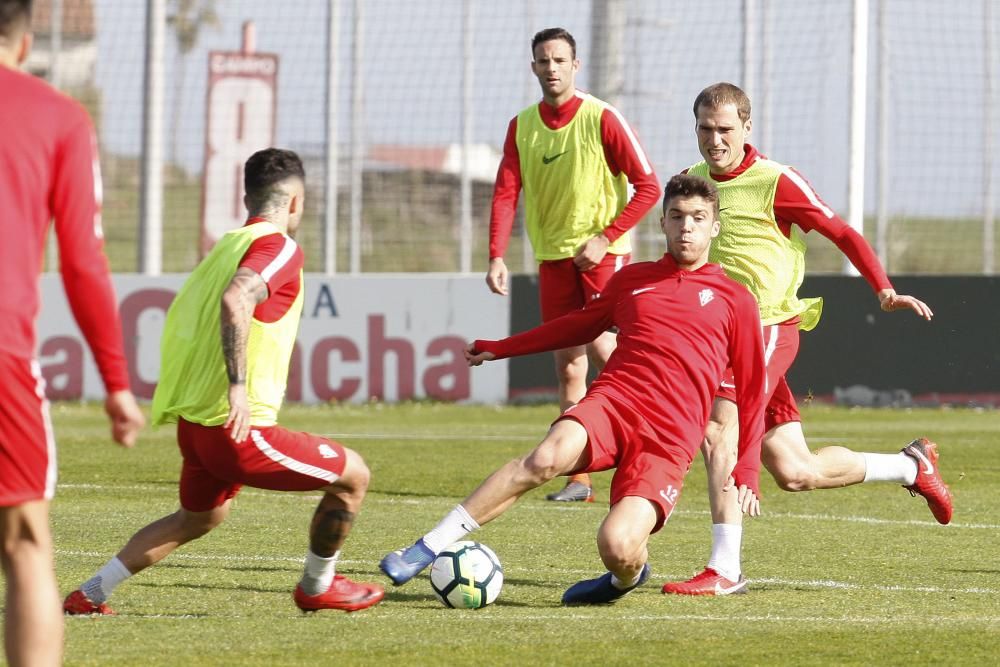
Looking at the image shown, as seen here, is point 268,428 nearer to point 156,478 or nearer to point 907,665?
point 907,665

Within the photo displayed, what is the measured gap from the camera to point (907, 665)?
5.20 meters

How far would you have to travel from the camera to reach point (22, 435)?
12.9 ft

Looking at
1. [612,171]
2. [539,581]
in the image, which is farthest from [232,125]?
[539,581]

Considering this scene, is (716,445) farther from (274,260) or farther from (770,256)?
(274,260)

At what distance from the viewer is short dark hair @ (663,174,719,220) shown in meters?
6.41

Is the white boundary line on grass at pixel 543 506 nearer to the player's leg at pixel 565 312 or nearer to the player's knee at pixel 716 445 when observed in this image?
the player's leg at pixel 565 312

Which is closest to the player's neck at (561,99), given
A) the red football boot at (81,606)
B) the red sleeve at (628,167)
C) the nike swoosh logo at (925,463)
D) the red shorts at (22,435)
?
the red sleeve at (628,167)

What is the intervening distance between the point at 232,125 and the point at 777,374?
13.5m

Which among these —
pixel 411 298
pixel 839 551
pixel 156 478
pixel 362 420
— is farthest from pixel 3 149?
pixel 411 298

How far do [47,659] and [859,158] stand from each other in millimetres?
13283

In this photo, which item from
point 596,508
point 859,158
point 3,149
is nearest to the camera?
point 3,149

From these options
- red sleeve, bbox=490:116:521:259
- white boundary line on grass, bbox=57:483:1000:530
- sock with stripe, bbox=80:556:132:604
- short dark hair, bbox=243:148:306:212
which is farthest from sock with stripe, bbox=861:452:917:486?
sock with stripe, bbox=80:556:132:604

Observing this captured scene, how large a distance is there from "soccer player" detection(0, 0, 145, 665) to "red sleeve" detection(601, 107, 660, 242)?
5.73m

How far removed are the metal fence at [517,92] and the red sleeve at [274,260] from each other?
1070 cm
